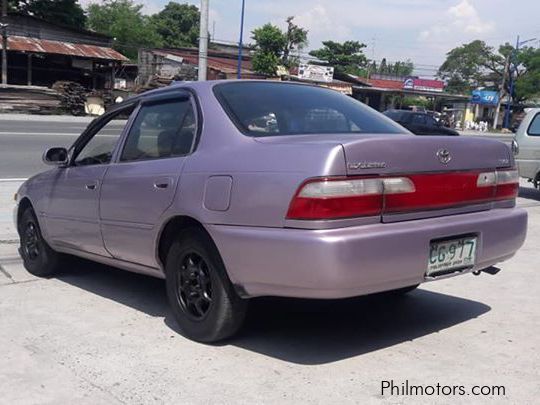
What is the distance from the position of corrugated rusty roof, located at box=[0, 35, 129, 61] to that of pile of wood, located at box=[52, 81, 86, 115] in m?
4.78

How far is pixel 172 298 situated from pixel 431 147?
6.20 feet

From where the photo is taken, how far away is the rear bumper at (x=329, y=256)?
3.28 meters

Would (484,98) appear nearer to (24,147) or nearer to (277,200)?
(24,147)

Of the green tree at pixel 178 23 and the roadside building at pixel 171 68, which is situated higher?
the green tree at pixel 178 23

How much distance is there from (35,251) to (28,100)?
30.5 metres

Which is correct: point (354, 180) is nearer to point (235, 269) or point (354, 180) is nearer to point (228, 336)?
point (235, 269)

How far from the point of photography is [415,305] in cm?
493

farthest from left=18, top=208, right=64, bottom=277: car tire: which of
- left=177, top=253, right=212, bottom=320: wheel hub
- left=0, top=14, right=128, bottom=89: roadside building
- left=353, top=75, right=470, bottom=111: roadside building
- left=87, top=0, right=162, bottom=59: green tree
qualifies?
left=87, top=0, right=162, bottom=59: green tree

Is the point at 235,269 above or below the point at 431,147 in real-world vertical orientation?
below

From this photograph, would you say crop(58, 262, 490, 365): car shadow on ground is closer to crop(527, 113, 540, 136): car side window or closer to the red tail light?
the red tail light

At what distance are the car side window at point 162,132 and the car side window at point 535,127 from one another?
31.6 ft

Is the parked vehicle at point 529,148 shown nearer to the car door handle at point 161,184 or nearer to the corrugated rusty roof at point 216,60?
the car door handle at point 161,184

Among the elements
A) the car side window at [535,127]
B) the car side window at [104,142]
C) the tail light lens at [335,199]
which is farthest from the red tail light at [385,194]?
the car side window at [535,127]

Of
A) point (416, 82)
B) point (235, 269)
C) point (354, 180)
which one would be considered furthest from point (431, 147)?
point (416, 82)
